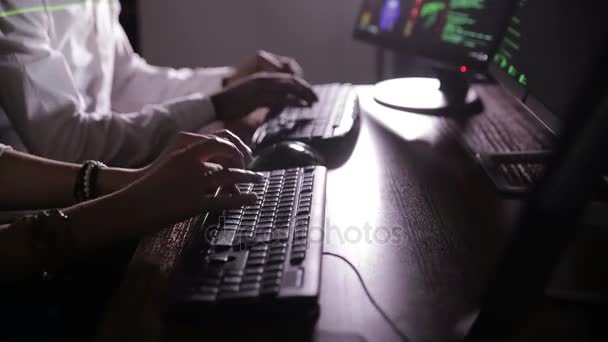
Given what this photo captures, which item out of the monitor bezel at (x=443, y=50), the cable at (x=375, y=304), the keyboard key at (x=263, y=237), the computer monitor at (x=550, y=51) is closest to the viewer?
the cable at (x=375, y=304)

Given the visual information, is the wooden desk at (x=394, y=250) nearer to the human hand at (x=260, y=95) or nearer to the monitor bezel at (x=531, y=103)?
the monitor bezel at (x=531, y=103)

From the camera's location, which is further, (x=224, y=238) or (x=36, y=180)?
(x=36, y=180)

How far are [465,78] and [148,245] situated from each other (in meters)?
0.85

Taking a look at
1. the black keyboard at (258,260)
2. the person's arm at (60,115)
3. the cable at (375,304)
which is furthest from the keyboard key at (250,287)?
the person's arm at (60,115)

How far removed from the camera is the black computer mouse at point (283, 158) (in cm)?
88

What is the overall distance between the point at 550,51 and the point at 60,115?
2.75ft

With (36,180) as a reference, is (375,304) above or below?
above

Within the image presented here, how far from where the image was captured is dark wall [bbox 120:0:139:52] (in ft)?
7.64

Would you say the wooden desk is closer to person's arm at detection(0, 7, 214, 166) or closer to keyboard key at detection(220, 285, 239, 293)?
keyboard key at detection(220, 285, 239, 293)

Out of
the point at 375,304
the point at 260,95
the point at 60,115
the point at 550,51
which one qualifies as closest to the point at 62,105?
the point at 60,115

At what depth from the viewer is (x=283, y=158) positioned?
0.88 meters

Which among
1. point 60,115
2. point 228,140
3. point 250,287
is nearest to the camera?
point 250,287

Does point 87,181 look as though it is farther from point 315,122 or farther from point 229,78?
point 229,78

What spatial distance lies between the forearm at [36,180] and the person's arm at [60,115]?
130 millimetres
